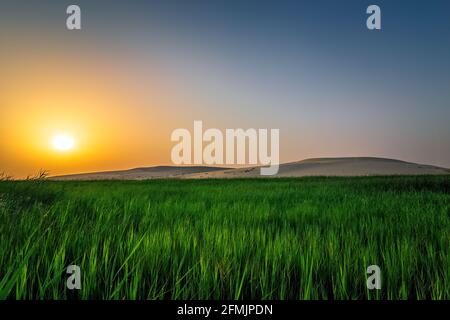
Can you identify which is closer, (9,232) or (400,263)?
(400,263)

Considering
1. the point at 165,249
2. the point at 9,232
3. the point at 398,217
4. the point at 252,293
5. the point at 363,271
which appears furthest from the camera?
the point at 398,217

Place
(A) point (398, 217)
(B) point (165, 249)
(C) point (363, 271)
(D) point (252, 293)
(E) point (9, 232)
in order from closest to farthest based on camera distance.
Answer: (D) point (252, 293) < (C) point (363, 271) < (B) point (165, 249) < (E) point (9, 232) < (A) point (398, 217)

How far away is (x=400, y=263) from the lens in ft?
6.11

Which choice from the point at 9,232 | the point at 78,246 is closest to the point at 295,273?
the point at 78,246

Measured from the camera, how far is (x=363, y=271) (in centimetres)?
175
